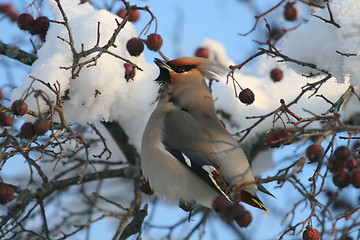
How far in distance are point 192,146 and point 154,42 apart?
0.64m

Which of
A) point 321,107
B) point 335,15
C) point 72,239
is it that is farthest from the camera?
point 72,239

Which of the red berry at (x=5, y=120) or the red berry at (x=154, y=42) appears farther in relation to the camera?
the red berry at (x=154, y=42)

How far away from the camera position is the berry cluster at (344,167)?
227 cm

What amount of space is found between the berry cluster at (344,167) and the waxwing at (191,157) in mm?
779

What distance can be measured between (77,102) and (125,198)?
226cm

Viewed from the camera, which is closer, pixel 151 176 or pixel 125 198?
pixel 151 176

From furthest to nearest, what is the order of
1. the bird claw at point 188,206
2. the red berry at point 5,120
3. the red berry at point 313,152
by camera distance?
the bird claw at point 188,206 < the red berry at point 5,120 < the red berry at point 313,152

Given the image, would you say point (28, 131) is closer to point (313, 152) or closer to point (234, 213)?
point (234, 213)

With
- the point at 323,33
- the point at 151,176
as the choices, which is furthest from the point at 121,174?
the point at 323,33

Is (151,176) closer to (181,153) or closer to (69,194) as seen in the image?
(181,153)

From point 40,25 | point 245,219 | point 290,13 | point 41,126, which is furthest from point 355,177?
point 290,13

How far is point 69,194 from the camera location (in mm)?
5387

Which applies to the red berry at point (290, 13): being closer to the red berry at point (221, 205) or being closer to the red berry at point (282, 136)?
the red berry at point (282, 136)

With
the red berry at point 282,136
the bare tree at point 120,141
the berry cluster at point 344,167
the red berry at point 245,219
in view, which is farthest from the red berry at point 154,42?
the berry cluster at point 344,167
